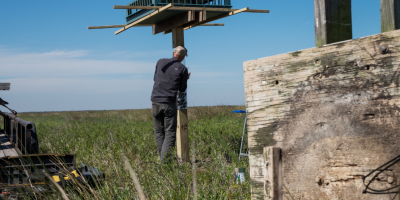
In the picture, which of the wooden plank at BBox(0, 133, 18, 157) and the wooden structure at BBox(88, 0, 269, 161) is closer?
the wooden plank at BBox(0, 133, 18, 157)

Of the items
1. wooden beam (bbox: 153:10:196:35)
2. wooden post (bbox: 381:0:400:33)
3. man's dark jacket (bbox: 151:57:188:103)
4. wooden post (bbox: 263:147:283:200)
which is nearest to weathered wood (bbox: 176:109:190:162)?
man's dark jacket (bbox: 151:57:188:103)

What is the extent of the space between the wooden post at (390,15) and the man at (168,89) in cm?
389

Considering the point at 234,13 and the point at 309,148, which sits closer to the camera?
the point at 309,148

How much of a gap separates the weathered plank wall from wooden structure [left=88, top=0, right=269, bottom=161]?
371cm

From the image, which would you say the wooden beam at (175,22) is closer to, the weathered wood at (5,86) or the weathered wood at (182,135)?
the weathered wood at (182,135)

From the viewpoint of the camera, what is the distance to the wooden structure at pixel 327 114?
4.44 ft

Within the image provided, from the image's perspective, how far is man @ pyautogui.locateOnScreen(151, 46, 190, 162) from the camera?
5266 mm

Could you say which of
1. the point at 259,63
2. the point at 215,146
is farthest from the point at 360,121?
the point at 215,146

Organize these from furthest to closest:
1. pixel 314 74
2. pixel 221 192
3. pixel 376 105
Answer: pixel 221 192, pixel 314 74, pixel 376 105

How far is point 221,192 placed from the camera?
10.0ft

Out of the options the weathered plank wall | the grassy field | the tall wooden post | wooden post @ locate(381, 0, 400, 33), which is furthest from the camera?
the tall wooden post

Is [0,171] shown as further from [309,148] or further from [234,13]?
[234,13]

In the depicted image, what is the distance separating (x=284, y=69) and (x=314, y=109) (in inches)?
9.4

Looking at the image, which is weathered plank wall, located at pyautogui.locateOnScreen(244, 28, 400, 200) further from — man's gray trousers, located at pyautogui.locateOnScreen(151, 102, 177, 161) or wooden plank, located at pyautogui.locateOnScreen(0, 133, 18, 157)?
wooden plank, located at pyautogui.locateOnScreen(0, 133, 18, 157)
